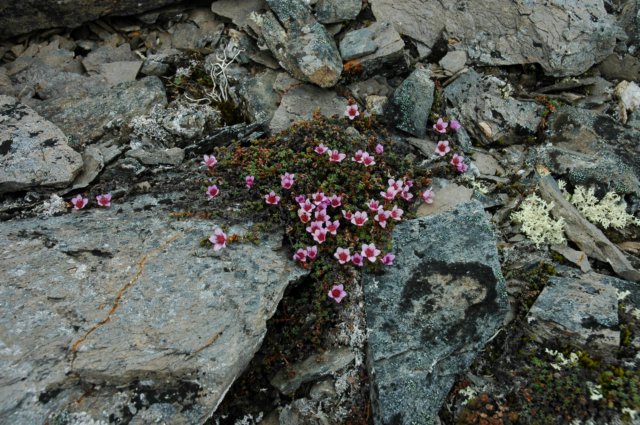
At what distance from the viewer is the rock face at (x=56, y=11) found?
708 cm

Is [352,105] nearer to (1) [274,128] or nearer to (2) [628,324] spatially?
(1) [274,128]

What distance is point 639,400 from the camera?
424 centimetres

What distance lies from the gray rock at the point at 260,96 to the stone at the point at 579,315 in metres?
3.79

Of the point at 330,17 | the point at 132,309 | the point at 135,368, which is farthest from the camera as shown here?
the point at 330,17

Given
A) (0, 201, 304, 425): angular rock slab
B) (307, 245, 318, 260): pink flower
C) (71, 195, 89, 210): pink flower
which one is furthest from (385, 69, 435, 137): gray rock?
(71, 195, 89, 210): pink flower

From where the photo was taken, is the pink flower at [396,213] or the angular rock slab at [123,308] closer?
the angular rock slab at [123,308]

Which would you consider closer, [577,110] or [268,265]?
[268,265]

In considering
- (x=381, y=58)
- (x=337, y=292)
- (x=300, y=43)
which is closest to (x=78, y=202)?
(x=337, y=292)

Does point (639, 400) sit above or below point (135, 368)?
below

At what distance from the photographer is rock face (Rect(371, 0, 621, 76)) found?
22.9 feet

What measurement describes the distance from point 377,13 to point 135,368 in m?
5.36

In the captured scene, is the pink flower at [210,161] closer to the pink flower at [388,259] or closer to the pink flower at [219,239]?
the pink flower at [219,239]

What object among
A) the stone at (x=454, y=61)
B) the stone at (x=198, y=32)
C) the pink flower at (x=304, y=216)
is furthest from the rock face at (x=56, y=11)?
the pink flower at (x=304, y=216)

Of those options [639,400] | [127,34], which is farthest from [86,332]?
[127,34]
